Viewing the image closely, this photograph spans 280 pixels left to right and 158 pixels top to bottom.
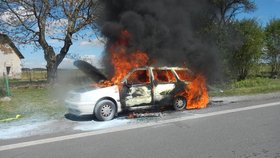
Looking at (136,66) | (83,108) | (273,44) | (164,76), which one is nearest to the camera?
(83,108)

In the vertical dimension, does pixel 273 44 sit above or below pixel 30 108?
above

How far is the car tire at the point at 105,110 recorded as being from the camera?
9.72m

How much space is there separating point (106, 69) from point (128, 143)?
540 centimetres

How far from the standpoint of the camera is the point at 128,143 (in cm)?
706

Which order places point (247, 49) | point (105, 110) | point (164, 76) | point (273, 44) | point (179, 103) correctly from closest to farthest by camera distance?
point (105, 110) < point (164, 76) < point (179, 103) < point (247, 49) < point (273, 44)

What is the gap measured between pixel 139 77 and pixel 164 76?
98cm

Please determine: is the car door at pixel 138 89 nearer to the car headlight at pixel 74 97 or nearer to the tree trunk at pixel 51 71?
the car headlight at pixel 74 97

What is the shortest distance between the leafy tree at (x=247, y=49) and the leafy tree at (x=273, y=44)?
2410 mm

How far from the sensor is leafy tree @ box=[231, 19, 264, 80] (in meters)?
23.7

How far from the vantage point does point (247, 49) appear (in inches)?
938

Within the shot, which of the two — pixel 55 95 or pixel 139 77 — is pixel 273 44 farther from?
pixel 139 77

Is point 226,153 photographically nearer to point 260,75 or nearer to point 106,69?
point 106,69

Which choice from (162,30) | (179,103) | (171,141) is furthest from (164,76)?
(171,141)

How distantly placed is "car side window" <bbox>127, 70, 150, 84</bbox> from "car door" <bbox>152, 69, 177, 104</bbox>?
0.88ft
